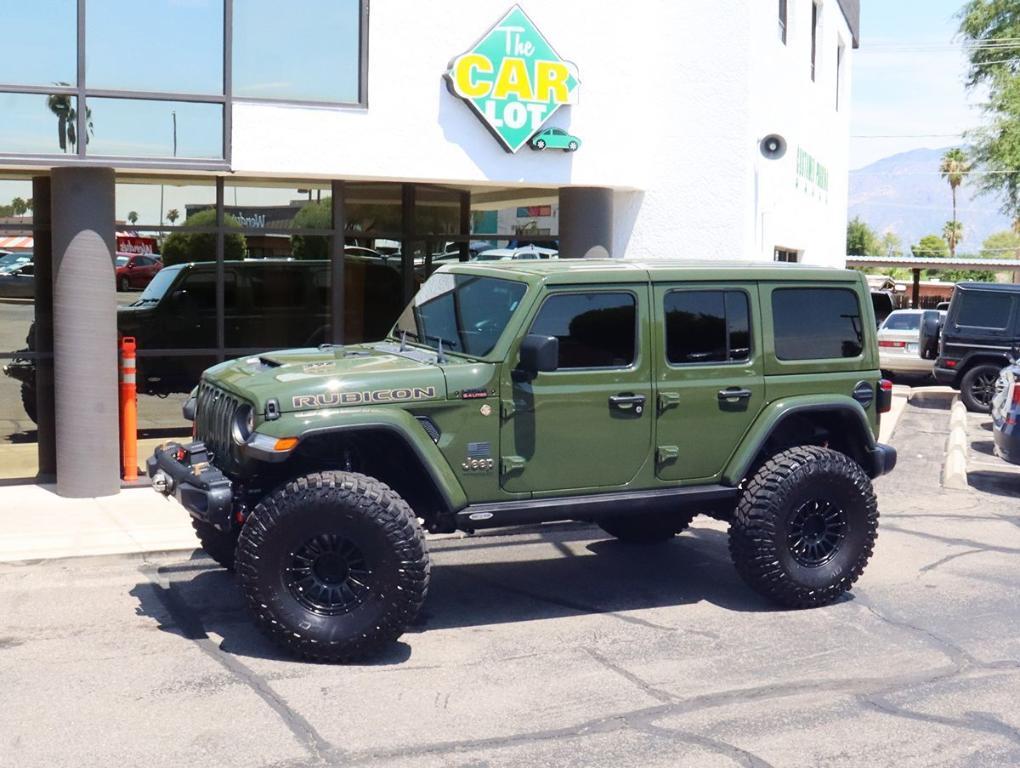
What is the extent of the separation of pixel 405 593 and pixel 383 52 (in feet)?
21.2

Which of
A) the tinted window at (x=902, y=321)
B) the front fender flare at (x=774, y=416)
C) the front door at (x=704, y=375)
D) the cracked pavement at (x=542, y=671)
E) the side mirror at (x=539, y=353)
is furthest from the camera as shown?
the tinted window at (x=902, y=321)

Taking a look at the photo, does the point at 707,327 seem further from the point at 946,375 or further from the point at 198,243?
the point at 946,375

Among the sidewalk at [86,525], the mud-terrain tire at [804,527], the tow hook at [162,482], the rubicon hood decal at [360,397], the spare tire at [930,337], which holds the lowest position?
the sidewalk at [86,525]

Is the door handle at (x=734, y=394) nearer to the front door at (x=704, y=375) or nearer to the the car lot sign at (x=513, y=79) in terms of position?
the front door at (x=704, y=375)

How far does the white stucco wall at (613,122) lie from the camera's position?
11.4 meters

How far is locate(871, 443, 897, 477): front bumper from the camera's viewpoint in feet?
26.1

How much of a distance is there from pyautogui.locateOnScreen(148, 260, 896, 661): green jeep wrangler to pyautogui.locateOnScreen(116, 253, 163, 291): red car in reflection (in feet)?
14.8

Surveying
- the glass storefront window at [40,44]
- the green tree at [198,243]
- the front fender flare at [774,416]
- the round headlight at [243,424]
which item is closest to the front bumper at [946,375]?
the green tree at [198,243]

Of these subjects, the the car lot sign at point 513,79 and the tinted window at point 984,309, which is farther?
the tinted window at point 984,309

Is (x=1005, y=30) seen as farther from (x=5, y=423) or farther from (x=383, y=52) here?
(x=5, y=423)

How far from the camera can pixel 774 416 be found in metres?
7.52

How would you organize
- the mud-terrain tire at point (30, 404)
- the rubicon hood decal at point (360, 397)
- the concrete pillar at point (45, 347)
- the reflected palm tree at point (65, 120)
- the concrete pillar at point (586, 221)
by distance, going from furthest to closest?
1. the concrete pillar at point (586, 221)
2. the mud-terrain tire at point (30, 404)
3. the concrete pillar at point (45, 347)
4. the reflected palm tree at point (65, 120)
5. the rubicon hood decal at point (360, 397)

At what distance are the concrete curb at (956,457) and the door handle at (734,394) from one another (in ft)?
18.5

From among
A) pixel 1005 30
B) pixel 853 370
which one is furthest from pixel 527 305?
pixel 1005 30
